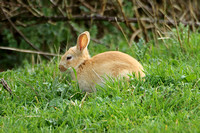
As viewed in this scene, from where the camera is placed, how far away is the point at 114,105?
3.34 metres

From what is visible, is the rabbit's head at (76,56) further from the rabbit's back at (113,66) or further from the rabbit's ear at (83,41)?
the rabbit's back at (113,66)

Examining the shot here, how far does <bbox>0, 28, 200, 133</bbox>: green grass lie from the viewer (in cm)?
308

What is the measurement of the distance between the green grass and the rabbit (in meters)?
0.18

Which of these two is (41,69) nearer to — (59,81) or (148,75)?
(59,81)

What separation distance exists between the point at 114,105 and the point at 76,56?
1.64m

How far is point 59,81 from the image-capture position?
4.50 meters

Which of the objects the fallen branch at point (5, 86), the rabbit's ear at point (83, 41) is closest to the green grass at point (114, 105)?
the fallen branch at point (5, 86)

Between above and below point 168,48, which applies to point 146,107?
below

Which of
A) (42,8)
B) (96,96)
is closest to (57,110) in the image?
(96,96)

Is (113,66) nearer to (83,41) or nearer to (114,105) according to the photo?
(83,41)

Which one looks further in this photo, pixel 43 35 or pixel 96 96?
pixel 43 35

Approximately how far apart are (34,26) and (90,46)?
2204 millimetres

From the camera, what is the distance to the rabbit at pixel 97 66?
4152 mm

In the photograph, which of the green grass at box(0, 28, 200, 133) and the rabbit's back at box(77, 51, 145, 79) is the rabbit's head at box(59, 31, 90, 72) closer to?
the green grass at box(0, 28, 200, 133)
